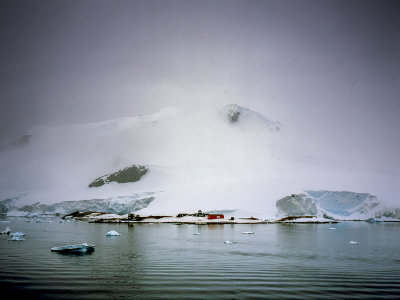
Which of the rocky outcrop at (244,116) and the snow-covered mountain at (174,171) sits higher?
the rocky outcrop at (244,116)

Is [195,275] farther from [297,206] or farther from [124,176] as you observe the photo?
[124,176]

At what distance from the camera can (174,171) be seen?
140 m

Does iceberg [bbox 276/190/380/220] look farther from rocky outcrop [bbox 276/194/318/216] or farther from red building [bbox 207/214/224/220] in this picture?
red building [bbox 207/214/224/220]

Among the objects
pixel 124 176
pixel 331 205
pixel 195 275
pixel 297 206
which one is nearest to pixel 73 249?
pixel 195 275

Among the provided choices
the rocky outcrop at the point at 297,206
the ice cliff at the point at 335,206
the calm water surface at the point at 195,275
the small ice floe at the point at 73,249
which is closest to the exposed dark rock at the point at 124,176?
the rocky outcrop at the point at 297,206

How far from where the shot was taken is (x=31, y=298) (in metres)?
12.2

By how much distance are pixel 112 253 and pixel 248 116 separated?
16308 cm

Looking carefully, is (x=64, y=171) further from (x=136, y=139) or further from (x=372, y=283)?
(x=372, y=283)

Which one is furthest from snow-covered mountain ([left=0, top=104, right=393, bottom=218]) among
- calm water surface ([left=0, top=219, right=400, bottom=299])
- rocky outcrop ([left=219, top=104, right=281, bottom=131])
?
calm water surface ([left=0, top=219, right=400, bottom=299])

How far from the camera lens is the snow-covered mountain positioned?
106 metres

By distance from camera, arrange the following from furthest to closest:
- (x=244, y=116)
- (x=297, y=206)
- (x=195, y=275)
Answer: (x=244, y=116) < (x=297, y=206) < (x=195, y=275)

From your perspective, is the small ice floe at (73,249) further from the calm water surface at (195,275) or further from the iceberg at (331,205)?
the iceberg at (331,205)

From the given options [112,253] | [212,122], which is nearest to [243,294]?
[112,253]

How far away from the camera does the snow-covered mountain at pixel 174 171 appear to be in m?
106
